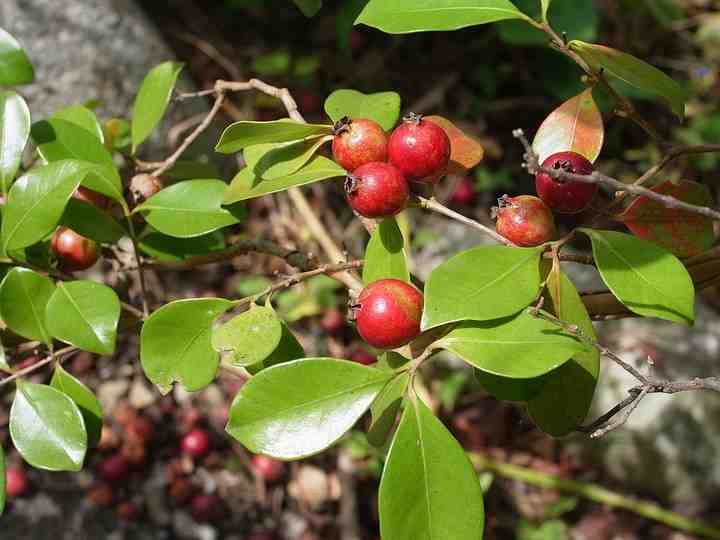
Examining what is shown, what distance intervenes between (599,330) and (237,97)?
1.50 m

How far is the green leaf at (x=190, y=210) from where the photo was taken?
3.25 feet

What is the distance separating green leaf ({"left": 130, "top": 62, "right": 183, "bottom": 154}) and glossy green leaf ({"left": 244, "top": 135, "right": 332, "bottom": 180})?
0.31 metres

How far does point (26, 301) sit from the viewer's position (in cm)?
94

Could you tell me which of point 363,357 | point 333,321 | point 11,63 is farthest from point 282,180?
point 333,321

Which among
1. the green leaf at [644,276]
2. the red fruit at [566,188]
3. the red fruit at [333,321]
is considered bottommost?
the red fruit at [333,321]

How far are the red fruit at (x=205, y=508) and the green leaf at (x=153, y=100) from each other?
1.49 meters

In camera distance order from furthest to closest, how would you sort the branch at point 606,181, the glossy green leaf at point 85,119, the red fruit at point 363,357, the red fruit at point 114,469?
the red fruit at point 114,469
the red fruit at point 363,357
the glossy green leaf at point 85,119
the branch at point 606,181

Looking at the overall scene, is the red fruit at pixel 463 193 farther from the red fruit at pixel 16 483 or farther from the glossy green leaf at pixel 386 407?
the glossy green leaf at pixel 386 407

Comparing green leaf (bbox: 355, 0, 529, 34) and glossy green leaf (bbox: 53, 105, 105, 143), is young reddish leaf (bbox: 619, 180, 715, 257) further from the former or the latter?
glossy green leaf (bbox: 53, 105, 105, 143)

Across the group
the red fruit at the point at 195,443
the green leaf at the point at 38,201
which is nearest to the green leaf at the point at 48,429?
the green leaf at the point at 38,201

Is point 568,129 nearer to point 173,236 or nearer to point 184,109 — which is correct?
point 173,236

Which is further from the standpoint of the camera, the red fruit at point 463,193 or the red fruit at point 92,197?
the red fruit at point 463,193

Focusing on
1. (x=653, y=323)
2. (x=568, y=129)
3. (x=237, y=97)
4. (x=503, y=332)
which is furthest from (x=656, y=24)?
(x=503, y=332)

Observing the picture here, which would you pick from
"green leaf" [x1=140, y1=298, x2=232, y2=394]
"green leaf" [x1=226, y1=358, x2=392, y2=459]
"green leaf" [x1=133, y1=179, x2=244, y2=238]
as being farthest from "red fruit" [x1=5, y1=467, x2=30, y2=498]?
"green leaf" [x1=226, y1=358, x2=392, y2=459]
